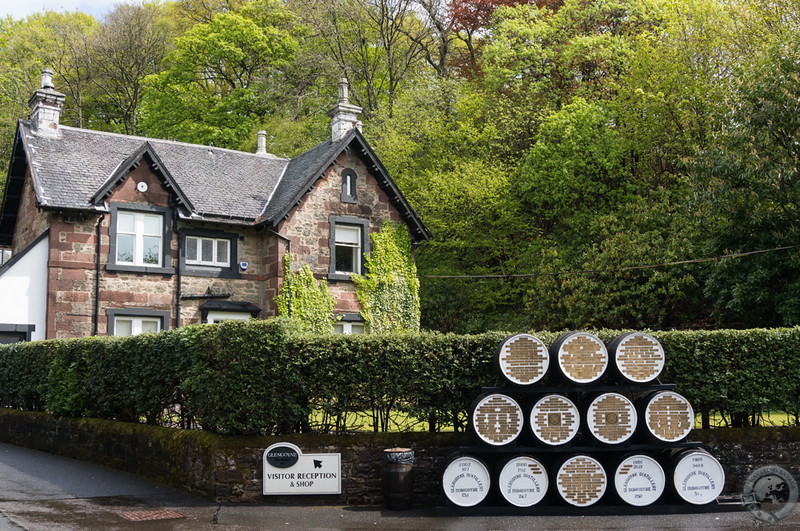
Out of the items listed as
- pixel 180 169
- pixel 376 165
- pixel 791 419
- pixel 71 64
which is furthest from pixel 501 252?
pixel 71 64

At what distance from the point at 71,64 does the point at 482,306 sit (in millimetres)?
28298

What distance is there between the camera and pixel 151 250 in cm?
2523

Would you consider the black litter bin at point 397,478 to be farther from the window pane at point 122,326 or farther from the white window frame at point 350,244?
the white window frame at point 350,244

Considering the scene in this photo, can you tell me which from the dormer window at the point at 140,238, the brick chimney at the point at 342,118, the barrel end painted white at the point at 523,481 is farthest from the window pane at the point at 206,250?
the barrel end painted white at the point at 523,481

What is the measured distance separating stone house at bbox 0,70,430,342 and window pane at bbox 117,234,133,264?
0.12 ft

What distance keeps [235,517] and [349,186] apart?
1825 centimetres

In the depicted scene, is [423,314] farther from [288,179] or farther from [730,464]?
[730,464]

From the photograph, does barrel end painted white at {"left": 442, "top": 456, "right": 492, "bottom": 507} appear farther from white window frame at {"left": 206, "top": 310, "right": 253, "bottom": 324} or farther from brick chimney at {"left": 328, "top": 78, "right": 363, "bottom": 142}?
brick chimney at {"left": 328, "top": 78, "right": 363, "bottom": 142}

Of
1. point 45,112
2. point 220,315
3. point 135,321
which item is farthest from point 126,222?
point 45,112

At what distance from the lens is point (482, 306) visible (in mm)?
36125

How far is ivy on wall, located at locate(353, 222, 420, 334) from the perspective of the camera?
27328 millimetres

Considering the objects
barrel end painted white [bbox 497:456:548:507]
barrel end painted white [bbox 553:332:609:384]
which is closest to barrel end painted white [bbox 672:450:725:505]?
barrel end painted white [bbox 553:332:609:384]

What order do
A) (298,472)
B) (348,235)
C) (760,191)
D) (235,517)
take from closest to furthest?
1. (235,517)
2. (298,472)
3. (760,191)
4. (348,235)

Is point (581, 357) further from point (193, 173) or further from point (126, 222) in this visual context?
point (193, 173)
